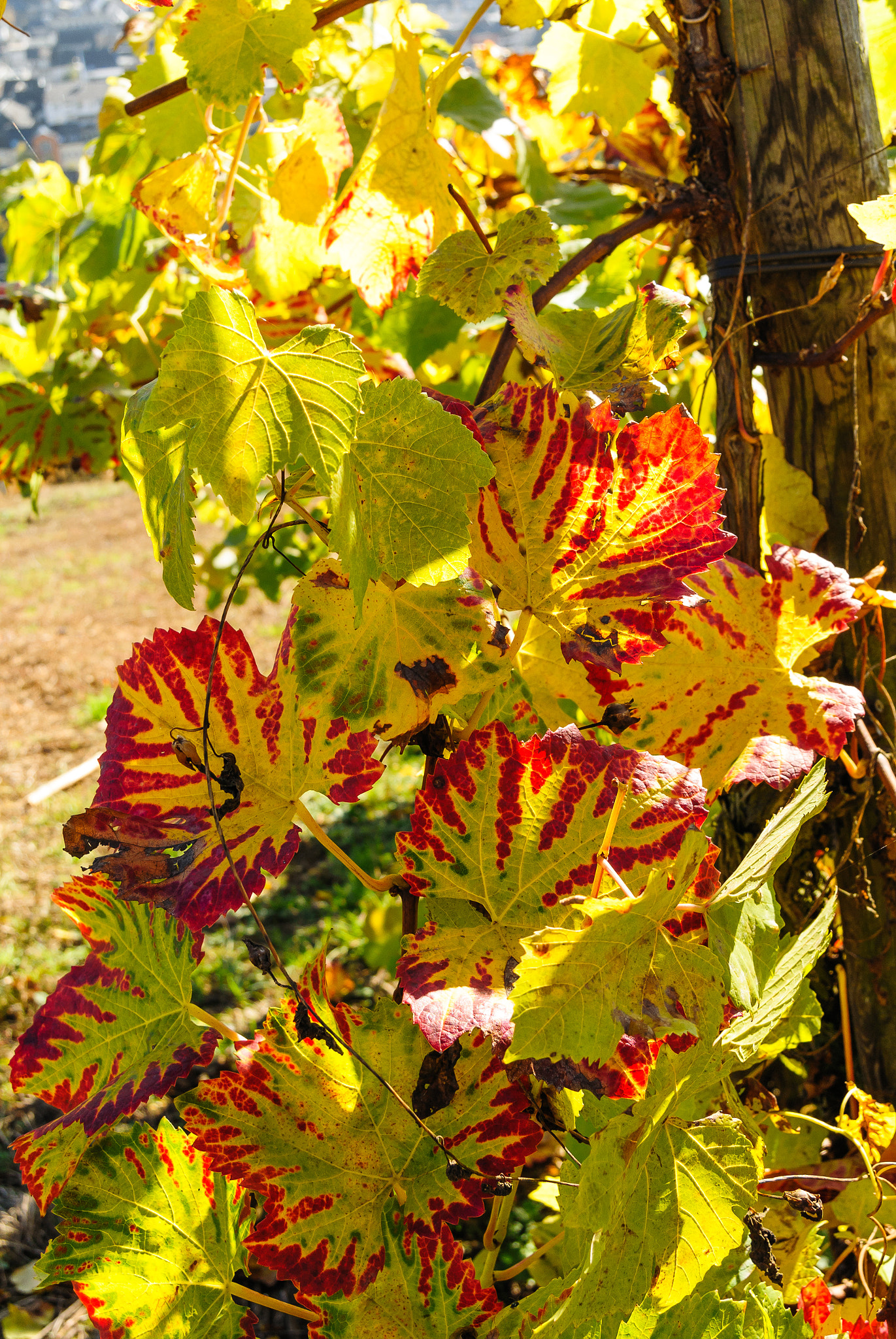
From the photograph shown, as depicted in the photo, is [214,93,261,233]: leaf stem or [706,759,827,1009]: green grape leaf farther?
[214,93,261,233]: leaf stem

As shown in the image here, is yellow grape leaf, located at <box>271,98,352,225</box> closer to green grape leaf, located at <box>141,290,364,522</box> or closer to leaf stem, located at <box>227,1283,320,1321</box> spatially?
green grape leaf, located at <box>141,290,364,522</box>

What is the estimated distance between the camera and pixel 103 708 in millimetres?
4168

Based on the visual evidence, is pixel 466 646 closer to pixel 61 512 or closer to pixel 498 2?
pixel 498 2

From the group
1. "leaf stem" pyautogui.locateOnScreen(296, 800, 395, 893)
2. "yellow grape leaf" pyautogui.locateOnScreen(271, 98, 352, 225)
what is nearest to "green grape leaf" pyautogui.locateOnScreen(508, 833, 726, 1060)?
"leaf stem" pyautogui.locateOnScreen(296, 800, 395, 893)

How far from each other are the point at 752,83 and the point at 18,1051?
102cm

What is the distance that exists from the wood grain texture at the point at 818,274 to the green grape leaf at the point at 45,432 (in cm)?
114

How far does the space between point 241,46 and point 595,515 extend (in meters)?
0.42

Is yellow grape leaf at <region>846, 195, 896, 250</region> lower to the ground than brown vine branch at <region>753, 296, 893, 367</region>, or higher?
higher

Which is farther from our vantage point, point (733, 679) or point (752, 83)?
point (752, 83)

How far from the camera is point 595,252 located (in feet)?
2.77

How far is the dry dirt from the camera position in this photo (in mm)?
2910

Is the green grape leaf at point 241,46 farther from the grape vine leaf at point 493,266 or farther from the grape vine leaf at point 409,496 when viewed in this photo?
the grape vine leaf at point 409,496

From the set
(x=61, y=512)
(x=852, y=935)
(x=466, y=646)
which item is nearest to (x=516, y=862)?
(x=466, y=646)

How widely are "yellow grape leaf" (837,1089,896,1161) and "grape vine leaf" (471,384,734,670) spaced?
0.53 m
